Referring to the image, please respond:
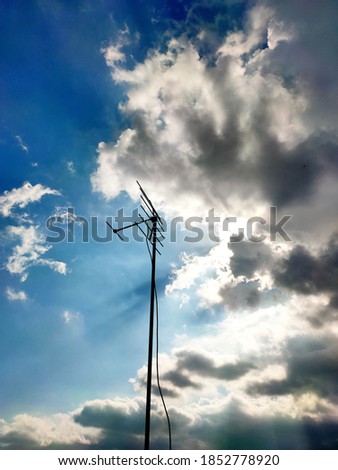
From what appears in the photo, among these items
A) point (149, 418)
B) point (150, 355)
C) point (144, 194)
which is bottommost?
point (149, 418)

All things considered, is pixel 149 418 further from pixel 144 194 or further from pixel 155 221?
pixel 144 194

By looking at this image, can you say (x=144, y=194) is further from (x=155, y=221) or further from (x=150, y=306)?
(x=150, y=306)

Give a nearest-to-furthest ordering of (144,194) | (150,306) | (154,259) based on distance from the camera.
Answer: (150,306) < (154,259) < (144,194)

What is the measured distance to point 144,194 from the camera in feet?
43.4

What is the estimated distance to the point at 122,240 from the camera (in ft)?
44.8

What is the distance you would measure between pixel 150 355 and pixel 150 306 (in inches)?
73.2
